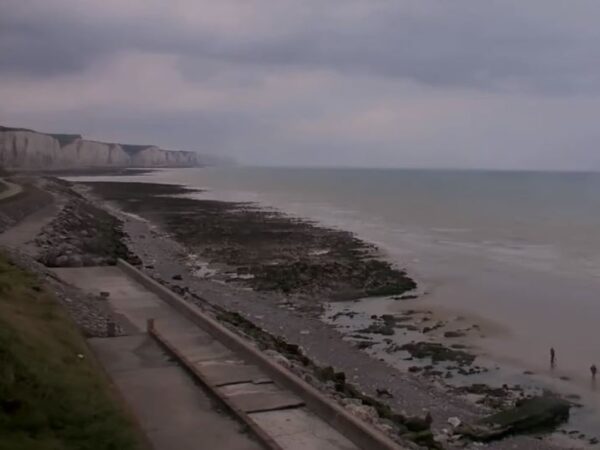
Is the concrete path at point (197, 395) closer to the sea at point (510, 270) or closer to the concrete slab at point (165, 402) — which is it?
the concrete slab at point (165, 402)

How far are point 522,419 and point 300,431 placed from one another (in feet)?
17.5

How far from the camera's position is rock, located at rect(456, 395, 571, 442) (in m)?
11.4

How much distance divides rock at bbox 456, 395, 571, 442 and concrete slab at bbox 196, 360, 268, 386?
3718 mm

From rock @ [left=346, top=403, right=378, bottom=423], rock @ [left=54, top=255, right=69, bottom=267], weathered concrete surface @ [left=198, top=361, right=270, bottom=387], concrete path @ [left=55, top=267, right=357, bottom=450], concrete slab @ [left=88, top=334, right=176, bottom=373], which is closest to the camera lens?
concrete path @ [left=55, top=267, right=357, bottom=450]

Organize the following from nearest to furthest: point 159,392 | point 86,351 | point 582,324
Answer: point 159,392
point 86,351
point 582,324

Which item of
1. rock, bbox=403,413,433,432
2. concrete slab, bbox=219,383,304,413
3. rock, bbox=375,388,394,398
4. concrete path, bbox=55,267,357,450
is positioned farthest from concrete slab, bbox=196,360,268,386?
rock, bbox=375,388,394,398

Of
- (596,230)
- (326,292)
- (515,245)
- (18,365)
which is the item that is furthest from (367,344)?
(596,230)

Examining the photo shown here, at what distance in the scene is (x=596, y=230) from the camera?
51.0 metres

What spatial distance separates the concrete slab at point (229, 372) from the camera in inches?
402

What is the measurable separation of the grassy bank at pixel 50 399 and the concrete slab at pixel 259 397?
176cm

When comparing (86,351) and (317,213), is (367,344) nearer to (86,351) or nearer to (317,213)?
(86,351)

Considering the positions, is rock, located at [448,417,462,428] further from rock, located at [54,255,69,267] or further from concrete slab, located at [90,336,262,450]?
rock, located at [54,255,69,267]

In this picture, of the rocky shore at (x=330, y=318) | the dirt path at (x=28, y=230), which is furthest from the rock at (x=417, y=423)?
the dirt path at (x=28, y=230)

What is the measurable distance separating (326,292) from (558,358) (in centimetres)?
926
